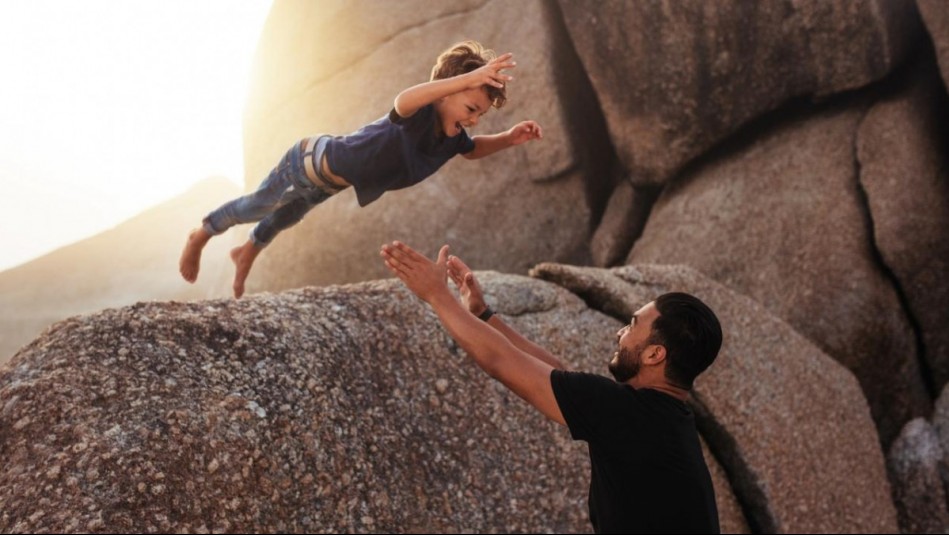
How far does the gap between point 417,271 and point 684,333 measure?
3.75 ft

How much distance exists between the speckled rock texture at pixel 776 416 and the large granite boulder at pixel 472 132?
489 centimetres

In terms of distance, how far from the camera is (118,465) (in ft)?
15.2

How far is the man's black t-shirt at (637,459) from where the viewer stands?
3.15 metres

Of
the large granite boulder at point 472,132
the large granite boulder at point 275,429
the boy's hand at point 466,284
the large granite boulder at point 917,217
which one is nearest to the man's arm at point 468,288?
the boy's hand at point 466,284

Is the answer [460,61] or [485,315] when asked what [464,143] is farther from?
[485,315]

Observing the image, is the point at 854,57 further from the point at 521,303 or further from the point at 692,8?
the point at 521,303

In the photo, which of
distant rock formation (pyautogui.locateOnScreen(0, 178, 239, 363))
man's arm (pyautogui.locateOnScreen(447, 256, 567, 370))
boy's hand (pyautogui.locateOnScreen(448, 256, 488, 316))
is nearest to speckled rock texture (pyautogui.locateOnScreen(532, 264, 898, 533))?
man's arm (pyautogui.locateOnScreen(447, 256, 567, 370))

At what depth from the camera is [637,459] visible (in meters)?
3.17

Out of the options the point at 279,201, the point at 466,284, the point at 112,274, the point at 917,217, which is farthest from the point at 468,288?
the point at 112,274

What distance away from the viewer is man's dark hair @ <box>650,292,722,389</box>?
10.7 ft

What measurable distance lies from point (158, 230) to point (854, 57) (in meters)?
20.7

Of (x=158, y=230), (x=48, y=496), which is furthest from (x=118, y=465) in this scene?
(x=158, y=230)

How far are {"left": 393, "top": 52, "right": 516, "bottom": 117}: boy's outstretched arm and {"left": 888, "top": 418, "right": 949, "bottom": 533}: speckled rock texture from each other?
10317 millimetres

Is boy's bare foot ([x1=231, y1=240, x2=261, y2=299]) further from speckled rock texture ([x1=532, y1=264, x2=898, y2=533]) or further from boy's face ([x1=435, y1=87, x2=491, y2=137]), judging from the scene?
speckled rock texture ([x1=532, y1=264, x2=898, y2=533])
